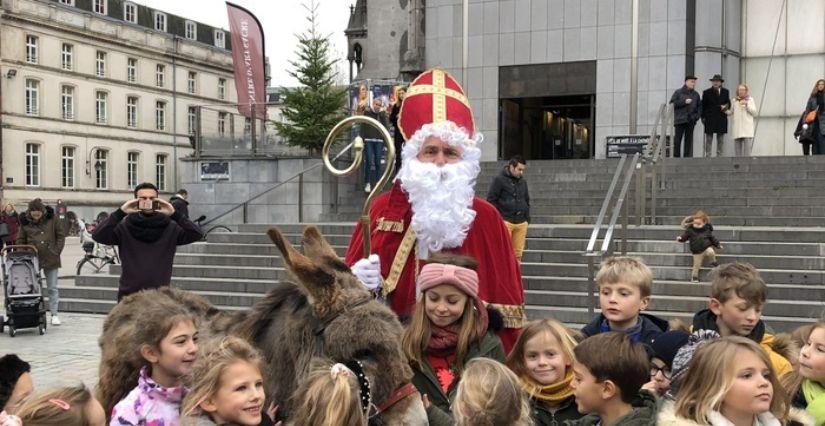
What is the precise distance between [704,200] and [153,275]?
9776 millimetres

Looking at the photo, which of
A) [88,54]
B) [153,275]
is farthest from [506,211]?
[88,54]

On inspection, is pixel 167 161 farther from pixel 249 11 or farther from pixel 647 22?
pixel 647 22

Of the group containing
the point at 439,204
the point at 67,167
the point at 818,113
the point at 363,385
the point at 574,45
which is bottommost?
the point at 363,385

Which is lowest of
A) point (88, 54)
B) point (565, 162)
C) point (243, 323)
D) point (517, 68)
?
point (243, 323)

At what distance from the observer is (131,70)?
50.2 m

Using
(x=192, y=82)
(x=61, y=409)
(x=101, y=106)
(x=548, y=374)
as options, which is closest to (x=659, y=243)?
(x=548, y=374)

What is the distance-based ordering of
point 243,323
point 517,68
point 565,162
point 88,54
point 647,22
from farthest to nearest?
1. point 88,54
2. point 517,68
3. point 647,22
4. point 565,162
5. point 243,323

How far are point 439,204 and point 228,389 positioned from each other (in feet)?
6.05

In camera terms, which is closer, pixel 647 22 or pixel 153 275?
pixel 153 275

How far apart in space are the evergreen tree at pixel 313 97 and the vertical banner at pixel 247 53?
1.07 m

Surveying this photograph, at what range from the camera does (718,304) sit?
4.09 metres

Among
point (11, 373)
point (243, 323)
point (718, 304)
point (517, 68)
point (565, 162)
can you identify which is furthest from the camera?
point (517, 68)

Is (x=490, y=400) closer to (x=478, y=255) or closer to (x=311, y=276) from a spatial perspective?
(x=311, y=276)

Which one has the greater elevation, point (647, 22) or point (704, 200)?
point (647, 22)
